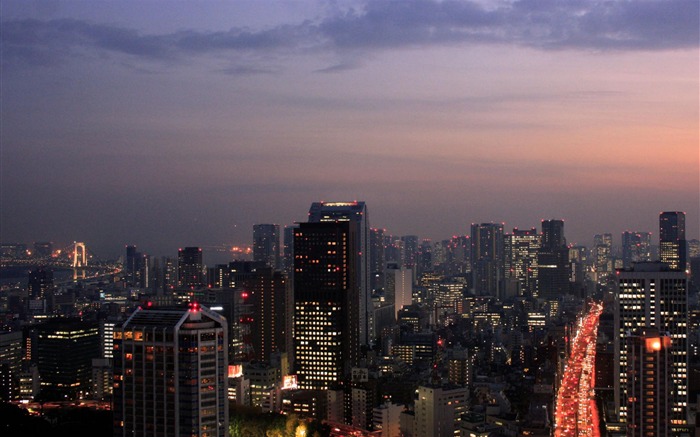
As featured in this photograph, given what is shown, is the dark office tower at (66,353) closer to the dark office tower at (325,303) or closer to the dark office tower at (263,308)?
the dark office tower at (263,308)

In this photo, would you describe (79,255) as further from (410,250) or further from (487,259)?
(487,259)

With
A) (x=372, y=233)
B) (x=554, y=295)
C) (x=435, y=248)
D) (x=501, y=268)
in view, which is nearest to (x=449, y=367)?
(x=372, y=233)

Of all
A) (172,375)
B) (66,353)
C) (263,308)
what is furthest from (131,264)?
(172,375)

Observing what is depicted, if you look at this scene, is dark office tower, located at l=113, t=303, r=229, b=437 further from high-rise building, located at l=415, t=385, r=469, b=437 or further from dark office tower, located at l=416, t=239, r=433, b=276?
dark office tower, located at l=416, t=239, r=433, b=276

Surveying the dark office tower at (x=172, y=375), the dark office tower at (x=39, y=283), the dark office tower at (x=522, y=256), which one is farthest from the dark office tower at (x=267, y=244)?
the dark office tower at (x=172, y=375)

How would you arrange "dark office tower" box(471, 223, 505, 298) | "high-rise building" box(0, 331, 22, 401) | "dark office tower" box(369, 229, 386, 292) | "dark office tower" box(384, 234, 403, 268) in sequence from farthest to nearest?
"dark office tower" box(471, 223, 505, 298) → "dark office tower" box(384, 234, 403, 268) → "dark office tower" box(369, 229, 386, 292) → "high-rise building" box(0, 331, 22, 401)

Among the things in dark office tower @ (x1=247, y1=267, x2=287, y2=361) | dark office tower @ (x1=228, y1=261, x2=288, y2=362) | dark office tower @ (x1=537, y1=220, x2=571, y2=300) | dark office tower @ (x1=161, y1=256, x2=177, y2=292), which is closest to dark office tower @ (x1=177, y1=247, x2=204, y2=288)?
dark office tower @ (x1=161, y1=256, x2=177, y2=292)

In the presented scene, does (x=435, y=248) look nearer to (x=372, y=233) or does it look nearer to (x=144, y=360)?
(x=372, y=233)
